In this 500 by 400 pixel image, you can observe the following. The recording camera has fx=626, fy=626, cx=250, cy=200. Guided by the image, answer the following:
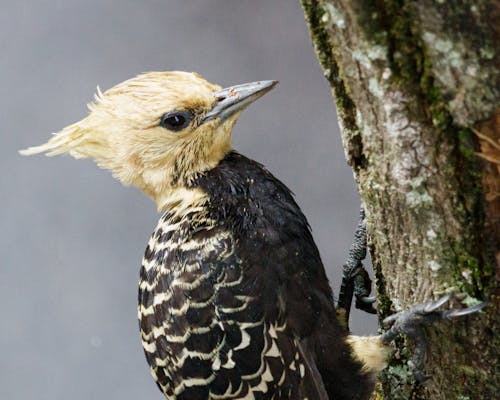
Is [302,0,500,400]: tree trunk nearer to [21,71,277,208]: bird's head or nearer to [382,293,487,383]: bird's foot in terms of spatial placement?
[382,293,487,383]: bird's foot

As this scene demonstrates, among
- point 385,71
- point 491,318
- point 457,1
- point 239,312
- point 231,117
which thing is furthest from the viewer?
point 231,117

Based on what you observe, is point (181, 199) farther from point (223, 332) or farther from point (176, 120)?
point (223, 332)

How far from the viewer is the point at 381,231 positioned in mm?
1164

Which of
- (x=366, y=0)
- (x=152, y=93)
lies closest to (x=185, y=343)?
(x=152, y=93)

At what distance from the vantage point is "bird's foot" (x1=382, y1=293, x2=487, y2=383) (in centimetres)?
110

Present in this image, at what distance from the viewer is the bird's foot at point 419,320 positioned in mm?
1099

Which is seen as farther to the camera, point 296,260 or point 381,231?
point 296,260

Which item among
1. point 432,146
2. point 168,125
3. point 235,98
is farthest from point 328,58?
point 168,125

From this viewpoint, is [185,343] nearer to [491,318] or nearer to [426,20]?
[491,318]


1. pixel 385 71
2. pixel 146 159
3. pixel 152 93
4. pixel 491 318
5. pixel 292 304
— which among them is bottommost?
pixel 491 318

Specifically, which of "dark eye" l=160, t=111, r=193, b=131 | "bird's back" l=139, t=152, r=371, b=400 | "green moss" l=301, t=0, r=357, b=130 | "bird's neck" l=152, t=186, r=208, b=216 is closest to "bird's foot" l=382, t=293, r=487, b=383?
"bird's back" l=139, t=152, r=371, b=400

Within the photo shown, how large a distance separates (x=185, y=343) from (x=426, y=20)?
2.85ft

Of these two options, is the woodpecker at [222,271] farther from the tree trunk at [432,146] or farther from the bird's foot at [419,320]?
the tree trunk at [432,146]

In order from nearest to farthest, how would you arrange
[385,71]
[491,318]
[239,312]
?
[385,71]
[491,318]
[239,312]
